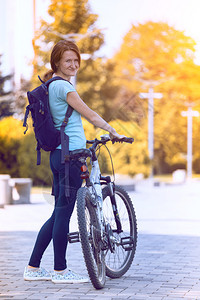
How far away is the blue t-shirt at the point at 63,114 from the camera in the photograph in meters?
5.30

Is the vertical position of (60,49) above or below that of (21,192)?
above

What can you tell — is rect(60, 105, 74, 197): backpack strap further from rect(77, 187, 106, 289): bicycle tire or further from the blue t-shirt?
rect(77, 187, 106, 289): bicycle tire

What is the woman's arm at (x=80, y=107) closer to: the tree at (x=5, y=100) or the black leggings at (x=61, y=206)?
the black leggings at (x=61, y=206)

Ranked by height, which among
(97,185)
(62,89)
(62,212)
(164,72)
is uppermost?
(164,72)

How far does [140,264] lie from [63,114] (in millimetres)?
1831

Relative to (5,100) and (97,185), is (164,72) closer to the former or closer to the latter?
(5,100)

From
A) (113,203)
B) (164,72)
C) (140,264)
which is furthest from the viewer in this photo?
(164,72)

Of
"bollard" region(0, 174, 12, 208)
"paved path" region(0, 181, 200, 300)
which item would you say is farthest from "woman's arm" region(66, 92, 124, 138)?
"bollard" region(0, 174, 12, 208)

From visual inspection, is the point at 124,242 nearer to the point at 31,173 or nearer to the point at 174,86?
the point at 31,173

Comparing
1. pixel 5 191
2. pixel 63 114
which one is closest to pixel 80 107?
pixel 63 114

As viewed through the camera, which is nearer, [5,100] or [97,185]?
[97,185]

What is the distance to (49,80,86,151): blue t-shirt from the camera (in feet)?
17.4

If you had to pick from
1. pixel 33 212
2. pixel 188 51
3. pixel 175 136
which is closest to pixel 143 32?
pixel 188 51

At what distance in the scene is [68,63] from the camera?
541 centimetres
